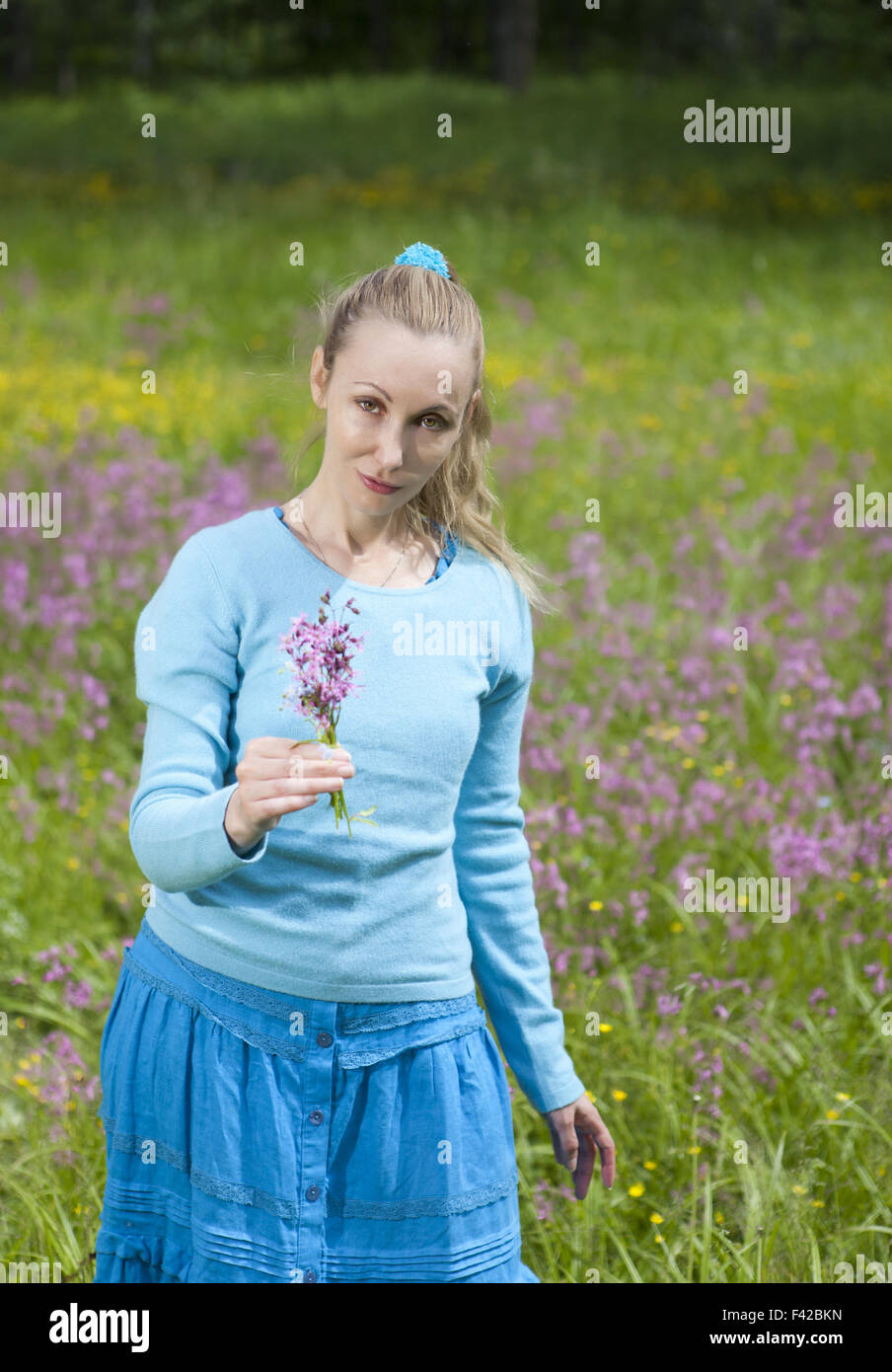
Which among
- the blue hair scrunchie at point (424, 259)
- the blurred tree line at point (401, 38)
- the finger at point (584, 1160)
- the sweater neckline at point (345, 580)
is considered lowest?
the finger at point (584, 1160)

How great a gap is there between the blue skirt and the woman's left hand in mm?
209

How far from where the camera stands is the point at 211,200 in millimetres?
13875

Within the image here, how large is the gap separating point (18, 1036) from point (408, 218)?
11002 millimetres

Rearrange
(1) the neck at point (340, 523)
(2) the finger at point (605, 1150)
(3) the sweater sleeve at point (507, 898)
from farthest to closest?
(2) the finger at point (605, 1150), (3) the sweater sleeve at point (507, 898), (1) the neck at point (340, 523)

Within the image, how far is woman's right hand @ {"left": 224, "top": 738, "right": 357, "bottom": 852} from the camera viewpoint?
58.2 inches

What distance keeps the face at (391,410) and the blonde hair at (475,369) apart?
0.10ft

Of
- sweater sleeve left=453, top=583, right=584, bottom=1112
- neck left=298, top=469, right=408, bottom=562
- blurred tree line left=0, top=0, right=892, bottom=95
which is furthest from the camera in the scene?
blurred tree line left=0, top=0, right=892, bottom=95

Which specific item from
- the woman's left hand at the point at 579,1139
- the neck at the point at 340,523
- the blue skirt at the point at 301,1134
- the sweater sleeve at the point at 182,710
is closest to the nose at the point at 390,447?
the neck at the point at 340,523

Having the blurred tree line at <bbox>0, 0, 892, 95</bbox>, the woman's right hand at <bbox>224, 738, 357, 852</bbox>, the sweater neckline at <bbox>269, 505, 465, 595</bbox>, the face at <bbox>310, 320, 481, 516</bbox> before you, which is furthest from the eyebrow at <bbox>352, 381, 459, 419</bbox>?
the blurred tree line at <bbox>0, 0, 892, 95</bbox>

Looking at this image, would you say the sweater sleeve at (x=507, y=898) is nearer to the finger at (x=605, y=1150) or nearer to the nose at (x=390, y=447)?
the finger at (x=605, y=1150)

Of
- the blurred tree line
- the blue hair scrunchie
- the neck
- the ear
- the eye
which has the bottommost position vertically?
the neck

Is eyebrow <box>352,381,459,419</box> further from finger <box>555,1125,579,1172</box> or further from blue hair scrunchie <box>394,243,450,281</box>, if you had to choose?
finger <box>555,1125,579,1172</box>

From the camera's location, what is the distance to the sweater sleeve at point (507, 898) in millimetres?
1954
